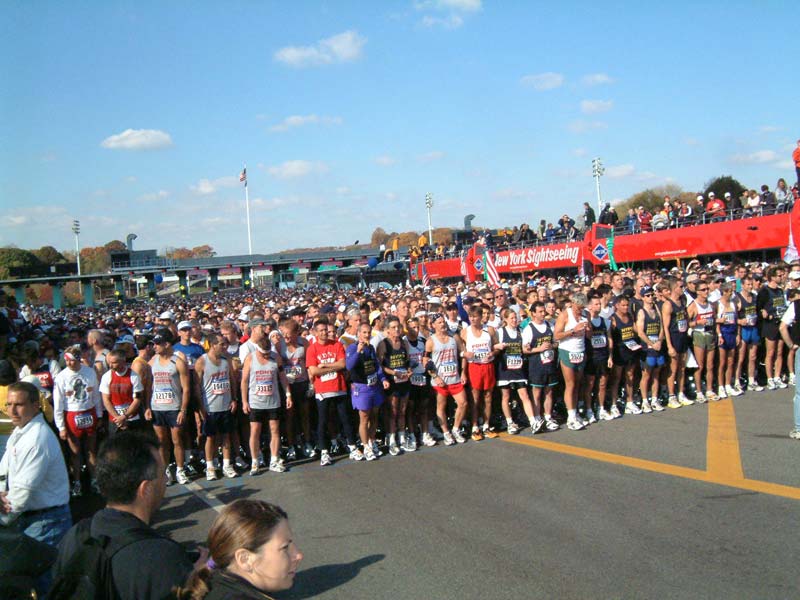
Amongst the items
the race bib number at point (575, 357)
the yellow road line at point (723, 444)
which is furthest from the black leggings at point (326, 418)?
the yellow road line at point (723, 444)

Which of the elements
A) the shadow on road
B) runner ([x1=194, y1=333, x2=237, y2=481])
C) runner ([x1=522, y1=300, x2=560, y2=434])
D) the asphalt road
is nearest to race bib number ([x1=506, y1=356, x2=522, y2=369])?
runner ([x1=522, y1=300, x2=560, y2=434])

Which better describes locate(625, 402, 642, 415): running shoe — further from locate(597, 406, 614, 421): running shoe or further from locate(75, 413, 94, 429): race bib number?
locate(75, 413, 94, 429): race bib number

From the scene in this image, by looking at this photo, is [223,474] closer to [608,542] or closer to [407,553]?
[407,553]

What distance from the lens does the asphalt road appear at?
4.48 meters

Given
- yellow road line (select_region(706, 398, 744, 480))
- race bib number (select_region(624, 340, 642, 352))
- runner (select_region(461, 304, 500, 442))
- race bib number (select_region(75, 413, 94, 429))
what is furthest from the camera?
race bib number (select_region(624, 340, 642, 352))

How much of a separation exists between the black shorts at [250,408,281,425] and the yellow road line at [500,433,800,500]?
331 cm

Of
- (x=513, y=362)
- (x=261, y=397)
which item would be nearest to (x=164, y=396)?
(x=261, y=397)

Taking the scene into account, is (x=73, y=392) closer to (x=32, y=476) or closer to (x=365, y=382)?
(x=365, y=382)

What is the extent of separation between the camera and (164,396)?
786cm

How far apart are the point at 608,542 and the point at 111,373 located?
6.24m

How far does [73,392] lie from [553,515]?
5975 mm

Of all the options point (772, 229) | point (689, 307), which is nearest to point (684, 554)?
point (689, 307)

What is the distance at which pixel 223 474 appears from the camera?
812 centimetres

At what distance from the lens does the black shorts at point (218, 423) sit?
7.93 metres
